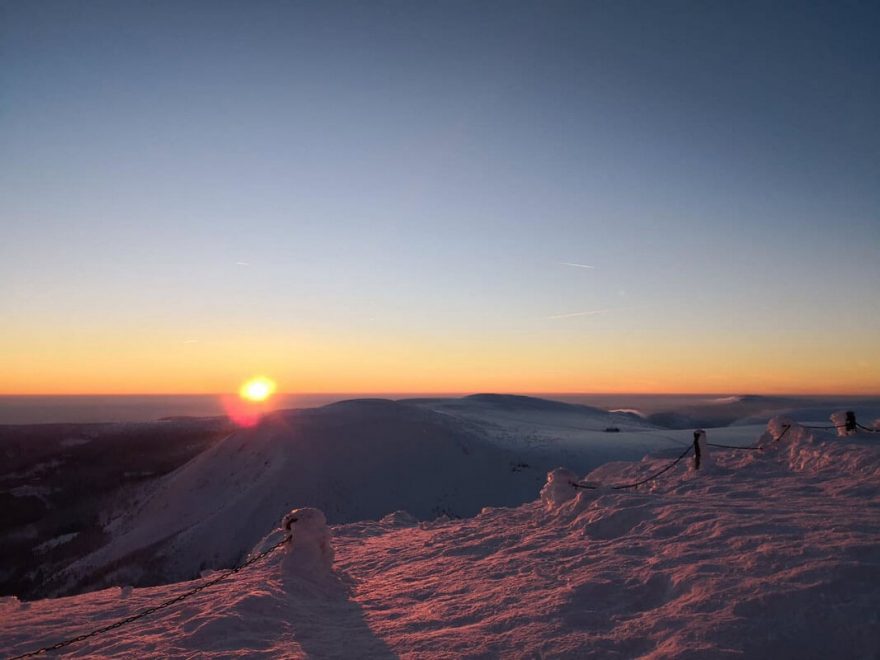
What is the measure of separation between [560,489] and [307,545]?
618 cm

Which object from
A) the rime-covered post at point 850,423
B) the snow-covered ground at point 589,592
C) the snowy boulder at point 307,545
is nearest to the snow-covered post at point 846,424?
the rime-covered post at point 850,423

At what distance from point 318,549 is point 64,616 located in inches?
162

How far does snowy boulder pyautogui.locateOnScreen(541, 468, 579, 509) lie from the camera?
14531mm

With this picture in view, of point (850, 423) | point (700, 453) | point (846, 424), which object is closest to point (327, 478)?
point (700, 453)

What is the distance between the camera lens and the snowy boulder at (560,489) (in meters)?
14.5

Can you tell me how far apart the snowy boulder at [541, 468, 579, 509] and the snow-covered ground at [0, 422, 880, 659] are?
606 mm

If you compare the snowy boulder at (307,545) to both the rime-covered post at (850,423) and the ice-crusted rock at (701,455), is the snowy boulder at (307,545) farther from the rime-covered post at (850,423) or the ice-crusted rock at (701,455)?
the rime-covered post at (850,423)

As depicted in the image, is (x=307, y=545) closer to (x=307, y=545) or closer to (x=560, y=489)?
(x=307, y=545)

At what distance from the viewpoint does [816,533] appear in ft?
27.2

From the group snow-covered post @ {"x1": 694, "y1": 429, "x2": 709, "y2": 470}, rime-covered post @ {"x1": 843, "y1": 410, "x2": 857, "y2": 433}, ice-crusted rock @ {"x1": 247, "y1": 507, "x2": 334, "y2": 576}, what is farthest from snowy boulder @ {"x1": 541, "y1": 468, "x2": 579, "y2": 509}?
rime-covered post @ {"x1": 843, "y1": 410, "x2": 857, "y2": 433}

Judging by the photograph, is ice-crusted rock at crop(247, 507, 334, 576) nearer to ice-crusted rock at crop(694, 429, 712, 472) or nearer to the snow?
ice-crusted rock at crop(694, 429, 712, 472)

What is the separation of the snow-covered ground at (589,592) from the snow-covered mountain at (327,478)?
496 inches

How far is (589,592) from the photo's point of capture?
26.1ft

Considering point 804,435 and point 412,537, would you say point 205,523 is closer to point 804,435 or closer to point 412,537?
point 412,537
